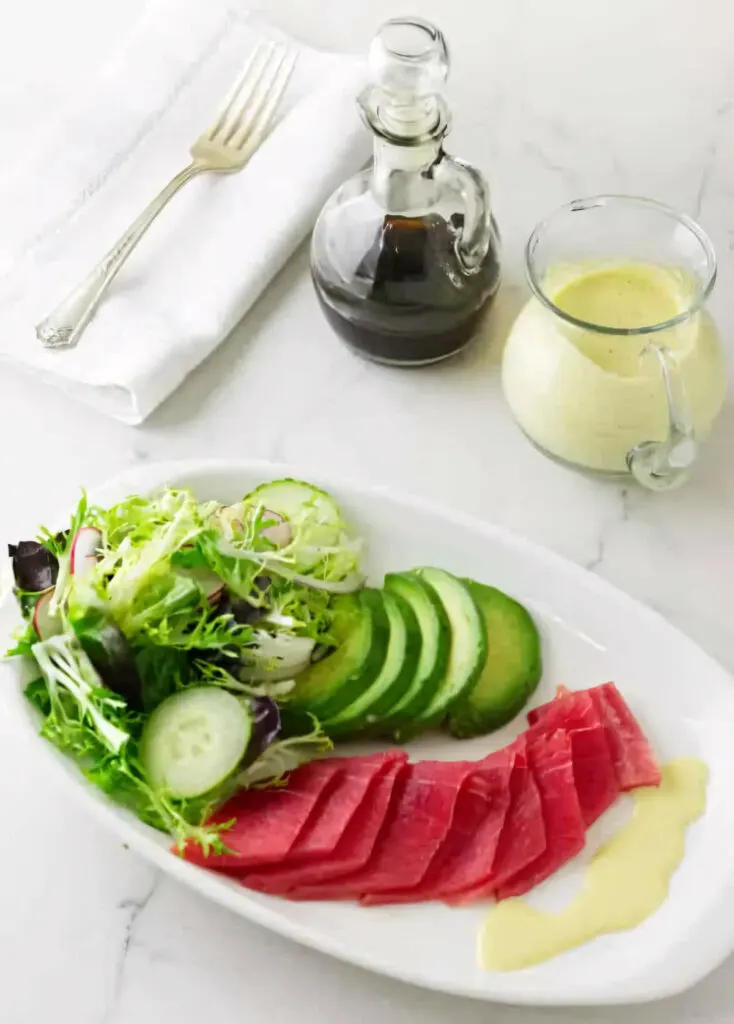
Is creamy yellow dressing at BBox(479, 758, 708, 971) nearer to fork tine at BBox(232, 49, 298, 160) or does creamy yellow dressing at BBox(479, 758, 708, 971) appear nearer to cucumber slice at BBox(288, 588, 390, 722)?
cucumber slice at BBox(288, 588, 390, 722)

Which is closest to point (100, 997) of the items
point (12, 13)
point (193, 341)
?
point (193, 341)

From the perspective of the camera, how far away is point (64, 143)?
66.6 inches

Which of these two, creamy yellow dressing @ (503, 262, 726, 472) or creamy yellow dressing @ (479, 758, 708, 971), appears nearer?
creamy yellow dressing @ (479, 758, 708, 971)

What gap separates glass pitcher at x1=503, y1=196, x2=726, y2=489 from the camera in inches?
48.7

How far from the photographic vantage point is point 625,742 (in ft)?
3.80

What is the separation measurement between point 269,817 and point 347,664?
0.18 m

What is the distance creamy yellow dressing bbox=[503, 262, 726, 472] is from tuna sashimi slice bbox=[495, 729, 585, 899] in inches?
13.9

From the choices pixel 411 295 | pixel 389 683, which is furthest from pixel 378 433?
pixel 389 683

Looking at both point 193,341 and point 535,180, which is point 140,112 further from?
point 535,180

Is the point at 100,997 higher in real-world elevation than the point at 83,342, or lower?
lower

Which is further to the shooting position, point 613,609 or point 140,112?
point 140,112

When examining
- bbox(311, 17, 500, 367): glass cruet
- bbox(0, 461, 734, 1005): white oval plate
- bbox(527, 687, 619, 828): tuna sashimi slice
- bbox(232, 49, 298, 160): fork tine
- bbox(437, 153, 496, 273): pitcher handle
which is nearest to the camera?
bbox(0, 461, 734, 1005): white oval plate

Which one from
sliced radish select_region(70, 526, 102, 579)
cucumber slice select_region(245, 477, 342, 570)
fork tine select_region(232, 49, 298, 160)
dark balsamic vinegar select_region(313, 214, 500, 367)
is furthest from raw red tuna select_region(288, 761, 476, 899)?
fork tine select_region(232, 49, 298, 160)

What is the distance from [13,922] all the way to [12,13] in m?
1.50
